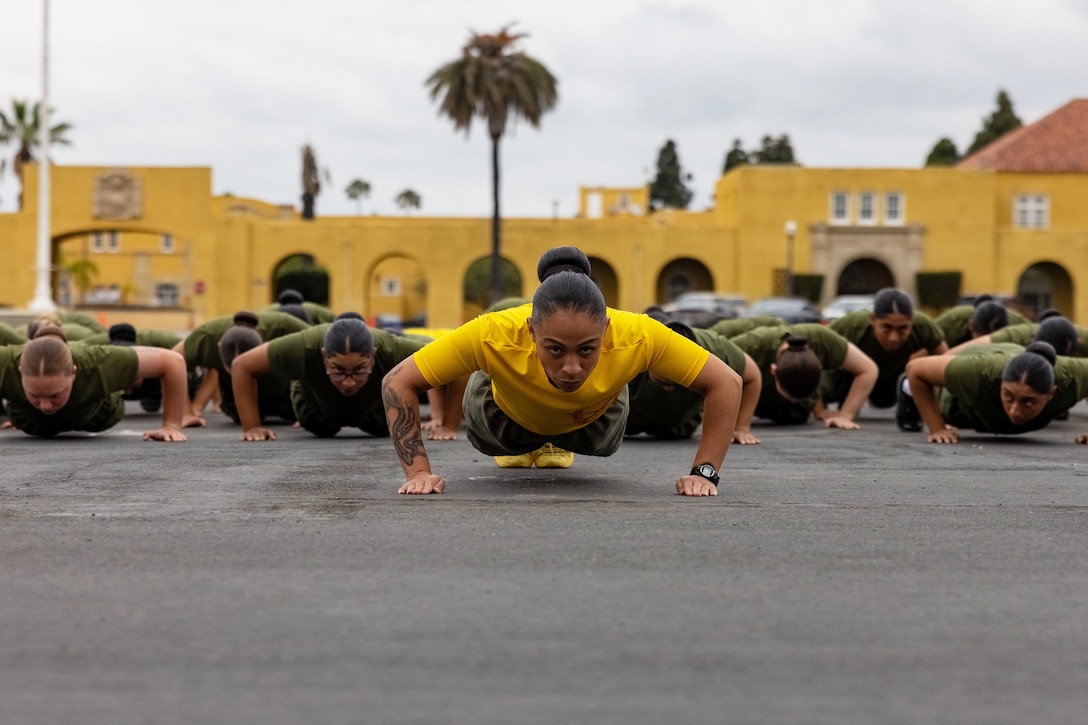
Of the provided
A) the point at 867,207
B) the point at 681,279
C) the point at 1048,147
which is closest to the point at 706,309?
the point at 867,207

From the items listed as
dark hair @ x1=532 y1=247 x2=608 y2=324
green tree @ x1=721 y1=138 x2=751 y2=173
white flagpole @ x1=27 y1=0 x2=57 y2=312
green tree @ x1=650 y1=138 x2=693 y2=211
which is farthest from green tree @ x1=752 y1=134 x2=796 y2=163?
dark hair @ x1=532 y1=247 x2=608 y2=324

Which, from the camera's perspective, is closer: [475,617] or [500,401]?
[475,617]

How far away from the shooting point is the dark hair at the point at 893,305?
12.7 metres

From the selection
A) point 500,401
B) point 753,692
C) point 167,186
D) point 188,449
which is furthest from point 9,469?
point 167,186

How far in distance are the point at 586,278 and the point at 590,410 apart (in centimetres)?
85

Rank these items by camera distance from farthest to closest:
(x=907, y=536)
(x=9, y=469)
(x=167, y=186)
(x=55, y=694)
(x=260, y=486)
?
(x=167, y=186) → (x=9, y=469) → (x=260, y=486) → (x=907, y=536) → (x=55, y=694)

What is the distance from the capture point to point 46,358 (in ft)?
30.9

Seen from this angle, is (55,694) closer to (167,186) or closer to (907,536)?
(907,536)

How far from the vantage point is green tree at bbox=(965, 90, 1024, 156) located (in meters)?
81.8

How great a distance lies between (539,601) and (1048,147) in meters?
61.6

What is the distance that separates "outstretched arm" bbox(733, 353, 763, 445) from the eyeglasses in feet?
8.72

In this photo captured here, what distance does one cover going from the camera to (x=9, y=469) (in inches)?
332

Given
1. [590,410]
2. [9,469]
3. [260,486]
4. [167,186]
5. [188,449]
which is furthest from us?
[167,186]

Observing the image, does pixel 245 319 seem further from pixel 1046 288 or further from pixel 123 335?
pixel 1046 288
